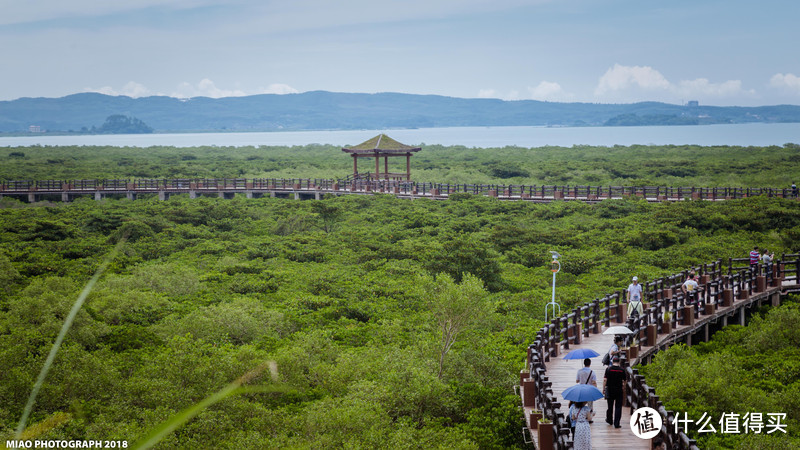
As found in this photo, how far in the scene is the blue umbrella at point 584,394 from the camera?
11.8 m

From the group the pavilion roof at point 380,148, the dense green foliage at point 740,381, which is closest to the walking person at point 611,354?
the dense green foliage at point 740,381

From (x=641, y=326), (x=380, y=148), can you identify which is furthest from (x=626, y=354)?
(x=380, y=148)

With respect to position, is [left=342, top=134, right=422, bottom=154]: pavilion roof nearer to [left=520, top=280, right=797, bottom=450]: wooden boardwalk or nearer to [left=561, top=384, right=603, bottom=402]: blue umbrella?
[left=520, top=280, right=797, bottom=450]: wooden boardwalk

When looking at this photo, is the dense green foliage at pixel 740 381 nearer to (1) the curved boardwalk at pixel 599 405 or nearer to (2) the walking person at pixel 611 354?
(1) the curved boardwalk at pixel 599 405

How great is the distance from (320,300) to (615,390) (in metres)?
17.9

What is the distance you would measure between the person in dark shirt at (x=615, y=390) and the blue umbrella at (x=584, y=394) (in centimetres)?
97

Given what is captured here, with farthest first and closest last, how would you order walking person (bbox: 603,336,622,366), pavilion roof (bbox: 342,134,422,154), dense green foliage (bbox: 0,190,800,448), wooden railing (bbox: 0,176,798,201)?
1. pavilion roof (bbox: 342,134,422,154)
2. wooden railing (bbox: 0,176,798,201)
3. dense green foliage (bbox: 0,190,800,448)
4. walking person (bbox: 603,336,622,366)

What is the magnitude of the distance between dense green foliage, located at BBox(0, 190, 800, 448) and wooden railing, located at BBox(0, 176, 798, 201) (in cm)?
355

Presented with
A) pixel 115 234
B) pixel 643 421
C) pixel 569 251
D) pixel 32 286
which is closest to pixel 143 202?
pixel 115 234

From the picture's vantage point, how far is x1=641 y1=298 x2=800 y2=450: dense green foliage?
51.8 ft

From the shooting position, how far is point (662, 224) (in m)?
44.8

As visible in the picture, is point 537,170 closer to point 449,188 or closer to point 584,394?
point 449,188

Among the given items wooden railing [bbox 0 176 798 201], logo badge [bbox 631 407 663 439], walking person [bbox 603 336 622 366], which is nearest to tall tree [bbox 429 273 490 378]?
walking person [bbox 603 336 622 366]

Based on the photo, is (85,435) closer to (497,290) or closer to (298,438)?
(298,438)
